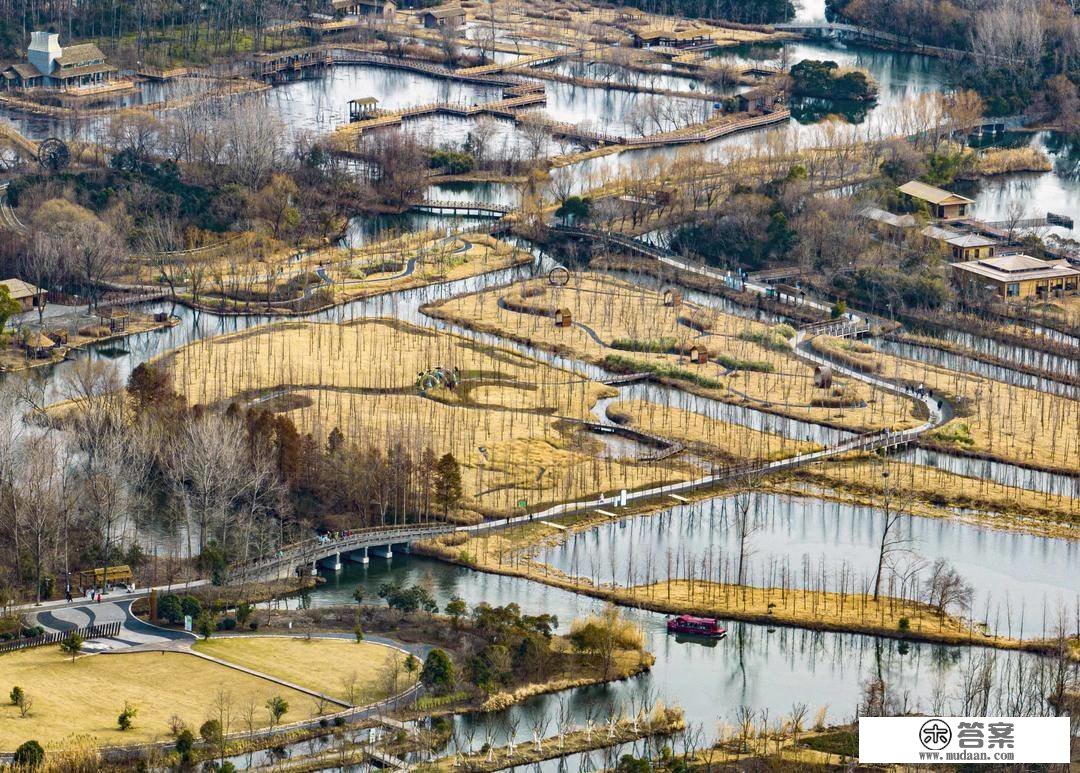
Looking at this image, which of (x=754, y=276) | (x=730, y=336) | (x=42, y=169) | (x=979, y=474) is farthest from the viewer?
(x=42, y=169)

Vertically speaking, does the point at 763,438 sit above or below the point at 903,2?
below

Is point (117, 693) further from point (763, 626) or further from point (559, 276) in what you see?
point (559, 276)

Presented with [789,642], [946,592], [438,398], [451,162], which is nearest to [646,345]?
[438,398]

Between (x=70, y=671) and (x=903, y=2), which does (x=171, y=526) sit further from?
(x=903, y=2)

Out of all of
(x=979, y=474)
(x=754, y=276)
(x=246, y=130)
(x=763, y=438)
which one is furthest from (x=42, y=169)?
(x=979, y=474)

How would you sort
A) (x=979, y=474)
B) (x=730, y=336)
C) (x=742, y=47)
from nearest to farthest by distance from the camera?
(x=979, y=474) → (x=730, y=336) → (x=742, y=47)

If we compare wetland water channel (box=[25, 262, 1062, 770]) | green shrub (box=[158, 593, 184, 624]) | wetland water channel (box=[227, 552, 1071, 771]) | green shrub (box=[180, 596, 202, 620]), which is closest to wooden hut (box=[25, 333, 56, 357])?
wetland water channel (box=[25, 262, 1062, 770])

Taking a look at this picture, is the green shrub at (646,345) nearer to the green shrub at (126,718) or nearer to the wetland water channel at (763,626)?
the wetland water channel at (763,626)
